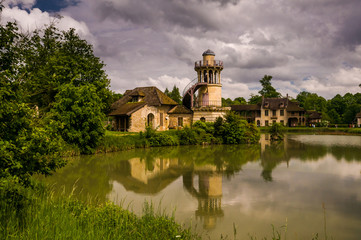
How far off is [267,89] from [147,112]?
57876 millimetres

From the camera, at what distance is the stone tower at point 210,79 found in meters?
39.2

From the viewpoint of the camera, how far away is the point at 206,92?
1559 inches

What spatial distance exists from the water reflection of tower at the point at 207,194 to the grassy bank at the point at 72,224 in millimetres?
1840

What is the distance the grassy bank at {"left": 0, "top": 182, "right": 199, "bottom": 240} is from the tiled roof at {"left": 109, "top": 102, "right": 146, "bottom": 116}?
25219 mm

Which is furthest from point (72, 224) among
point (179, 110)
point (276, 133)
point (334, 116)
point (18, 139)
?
point (334, 116)

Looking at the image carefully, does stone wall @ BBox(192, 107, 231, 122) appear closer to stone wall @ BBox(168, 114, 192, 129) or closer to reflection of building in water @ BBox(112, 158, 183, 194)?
stone wall @ BBox(168, 114, 192, 129)

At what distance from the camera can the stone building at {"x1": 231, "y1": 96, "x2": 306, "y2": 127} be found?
6756cm

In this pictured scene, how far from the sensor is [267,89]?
83438 mm

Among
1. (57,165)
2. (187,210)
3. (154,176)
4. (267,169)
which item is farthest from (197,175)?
(57,165)

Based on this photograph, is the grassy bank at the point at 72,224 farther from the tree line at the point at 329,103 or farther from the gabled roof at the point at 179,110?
the tree line at the point at 329,103

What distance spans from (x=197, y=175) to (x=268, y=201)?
5356 mm

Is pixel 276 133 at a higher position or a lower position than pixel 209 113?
lower

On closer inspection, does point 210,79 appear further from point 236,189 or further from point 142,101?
point 236,189

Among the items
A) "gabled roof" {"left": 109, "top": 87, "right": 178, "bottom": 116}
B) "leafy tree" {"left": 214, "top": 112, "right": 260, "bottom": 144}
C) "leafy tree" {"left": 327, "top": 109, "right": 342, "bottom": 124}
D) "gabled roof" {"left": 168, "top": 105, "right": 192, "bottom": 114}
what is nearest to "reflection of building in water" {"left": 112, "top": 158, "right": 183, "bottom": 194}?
"leafy tree" {"left": 214, "top": 112, "right": 260, "bottom": 144}
